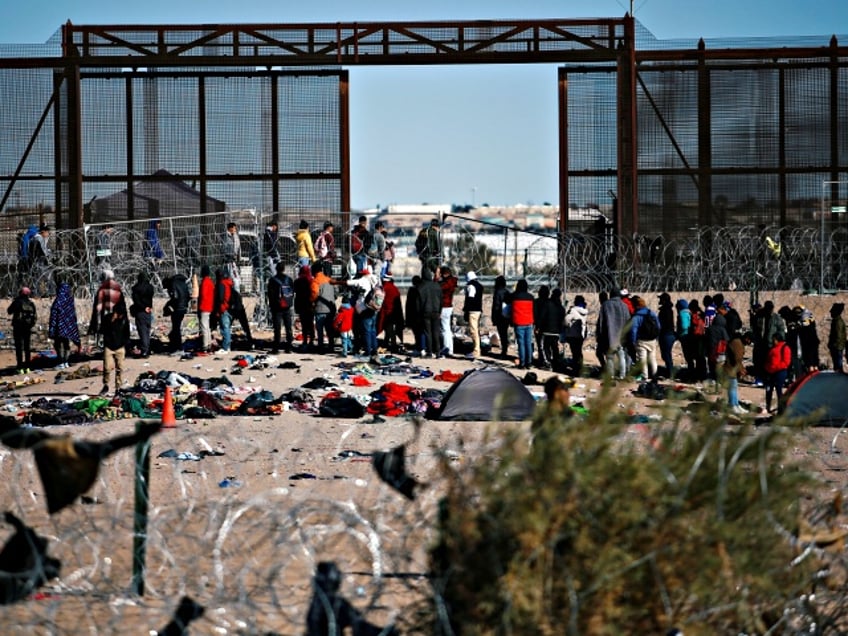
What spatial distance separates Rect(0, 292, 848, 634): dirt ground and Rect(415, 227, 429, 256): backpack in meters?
7.97

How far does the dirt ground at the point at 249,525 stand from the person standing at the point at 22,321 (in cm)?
617

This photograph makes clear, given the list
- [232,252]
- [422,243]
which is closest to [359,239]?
[422,243]

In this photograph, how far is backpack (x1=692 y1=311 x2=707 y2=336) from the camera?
20.4 meters

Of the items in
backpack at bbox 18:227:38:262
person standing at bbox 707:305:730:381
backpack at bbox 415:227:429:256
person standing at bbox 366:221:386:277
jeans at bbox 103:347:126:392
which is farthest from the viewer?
backpack at bbox 18:227:38:262

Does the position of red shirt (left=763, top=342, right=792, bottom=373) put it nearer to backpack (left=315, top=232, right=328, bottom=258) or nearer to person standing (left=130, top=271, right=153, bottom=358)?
person standing (left=130, top=271, right=153, bottom=358)

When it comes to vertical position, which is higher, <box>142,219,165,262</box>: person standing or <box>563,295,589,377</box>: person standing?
<box>142,219,165,262</box>: person standing

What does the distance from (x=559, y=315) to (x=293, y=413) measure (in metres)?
6.06

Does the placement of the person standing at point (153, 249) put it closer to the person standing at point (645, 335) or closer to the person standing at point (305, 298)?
the person standing at point (305, 298)

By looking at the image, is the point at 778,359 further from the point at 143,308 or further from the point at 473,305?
the point at 143,308

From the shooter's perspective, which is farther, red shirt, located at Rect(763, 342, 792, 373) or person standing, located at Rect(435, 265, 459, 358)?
person standing, located at Rect(435, 265, 459, 358)

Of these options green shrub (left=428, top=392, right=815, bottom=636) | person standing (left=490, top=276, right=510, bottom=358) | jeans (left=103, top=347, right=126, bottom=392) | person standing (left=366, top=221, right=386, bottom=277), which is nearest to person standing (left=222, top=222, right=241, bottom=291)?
person standing (left=366, top=221, right=386, bottom=277)

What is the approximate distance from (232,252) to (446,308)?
4.39 meters

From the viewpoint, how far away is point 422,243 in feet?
76.0

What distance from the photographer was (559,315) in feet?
67.6
